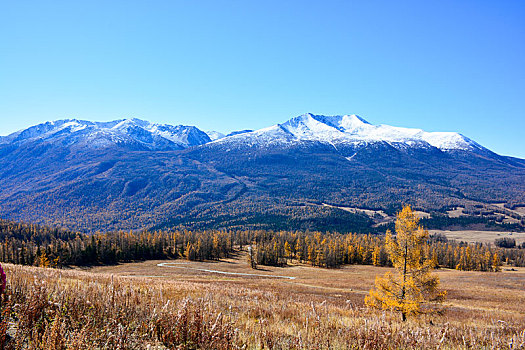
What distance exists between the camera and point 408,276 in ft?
69.3

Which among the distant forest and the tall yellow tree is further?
the distant forest

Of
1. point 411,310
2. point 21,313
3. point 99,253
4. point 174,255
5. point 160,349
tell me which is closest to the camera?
point 160,349

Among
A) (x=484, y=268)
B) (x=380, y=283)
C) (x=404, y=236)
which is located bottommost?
(x=484, y=268)

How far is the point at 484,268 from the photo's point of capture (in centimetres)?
11781

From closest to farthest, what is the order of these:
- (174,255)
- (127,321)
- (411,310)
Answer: (127,321), (411,310), (174,255)

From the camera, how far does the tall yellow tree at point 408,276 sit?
20641 millimetres

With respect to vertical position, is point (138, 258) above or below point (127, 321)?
below

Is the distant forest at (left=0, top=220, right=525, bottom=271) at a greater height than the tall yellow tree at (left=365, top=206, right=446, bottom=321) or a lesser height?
lesser

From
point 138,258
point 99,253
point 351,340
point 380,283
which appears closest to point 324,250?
point 138,258

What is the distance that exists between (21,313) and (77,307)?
2.94 ft

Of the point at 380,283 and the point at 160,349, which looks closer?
the point at 160,349

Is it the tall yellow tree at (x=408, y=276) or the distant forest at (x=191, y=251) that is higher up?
the tall yellow tree at (x=408, y=276)

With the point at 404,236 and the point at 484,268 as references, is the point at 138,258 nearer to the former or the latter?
the point at 404,236

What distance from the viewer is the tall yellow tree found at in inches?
813
